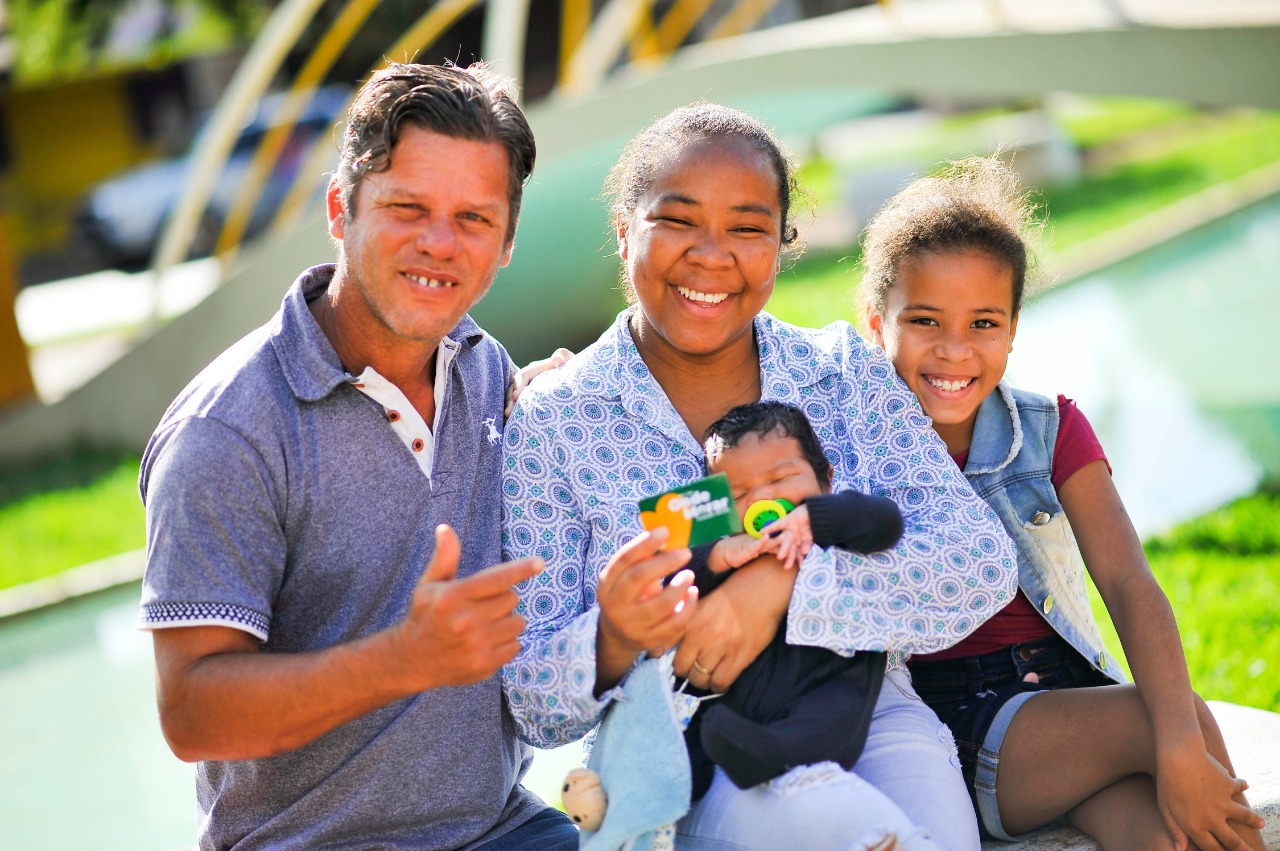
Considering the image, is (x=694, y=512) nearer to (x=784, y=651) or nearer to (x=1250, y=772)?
(x=784, y=651)

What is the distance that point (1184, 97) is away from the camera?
27.0 ft

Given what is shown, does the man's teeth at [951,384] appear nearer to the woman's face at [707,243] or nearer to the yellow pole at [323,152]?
the woman's face at [707,243]

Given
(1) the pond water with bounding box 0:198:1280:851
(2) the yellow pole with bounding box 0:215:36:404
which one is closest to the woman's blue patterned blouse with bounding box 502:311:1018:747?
(1) the pond water with bounding box 0:198:1280:851

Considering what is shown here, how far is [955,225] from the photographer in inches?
122

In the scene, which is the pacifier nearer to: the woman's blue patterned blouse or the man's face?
the woman's blue patterned blouse

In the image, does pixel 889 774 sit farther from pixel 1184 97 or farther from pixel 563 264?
pixel 563 264

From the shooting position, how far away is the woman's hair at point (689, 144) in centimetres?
290

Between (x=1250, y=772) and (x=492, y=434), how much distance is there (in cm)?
198

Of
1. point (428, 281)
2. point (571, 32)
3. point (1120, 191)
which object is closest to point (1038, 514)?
point (428, 281)

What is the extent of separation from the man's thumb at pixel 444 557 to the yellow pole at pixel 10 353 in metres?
10.5

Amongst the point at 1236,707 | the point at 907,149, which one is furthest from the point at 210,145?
the point at 907,149

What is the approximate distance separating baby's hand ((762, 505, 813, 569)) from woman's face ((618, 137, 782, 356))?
511mm

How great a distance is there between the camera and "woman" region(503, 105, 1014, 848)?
2359 mm

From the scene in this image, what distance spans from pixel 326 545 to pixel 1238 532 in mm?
4614
